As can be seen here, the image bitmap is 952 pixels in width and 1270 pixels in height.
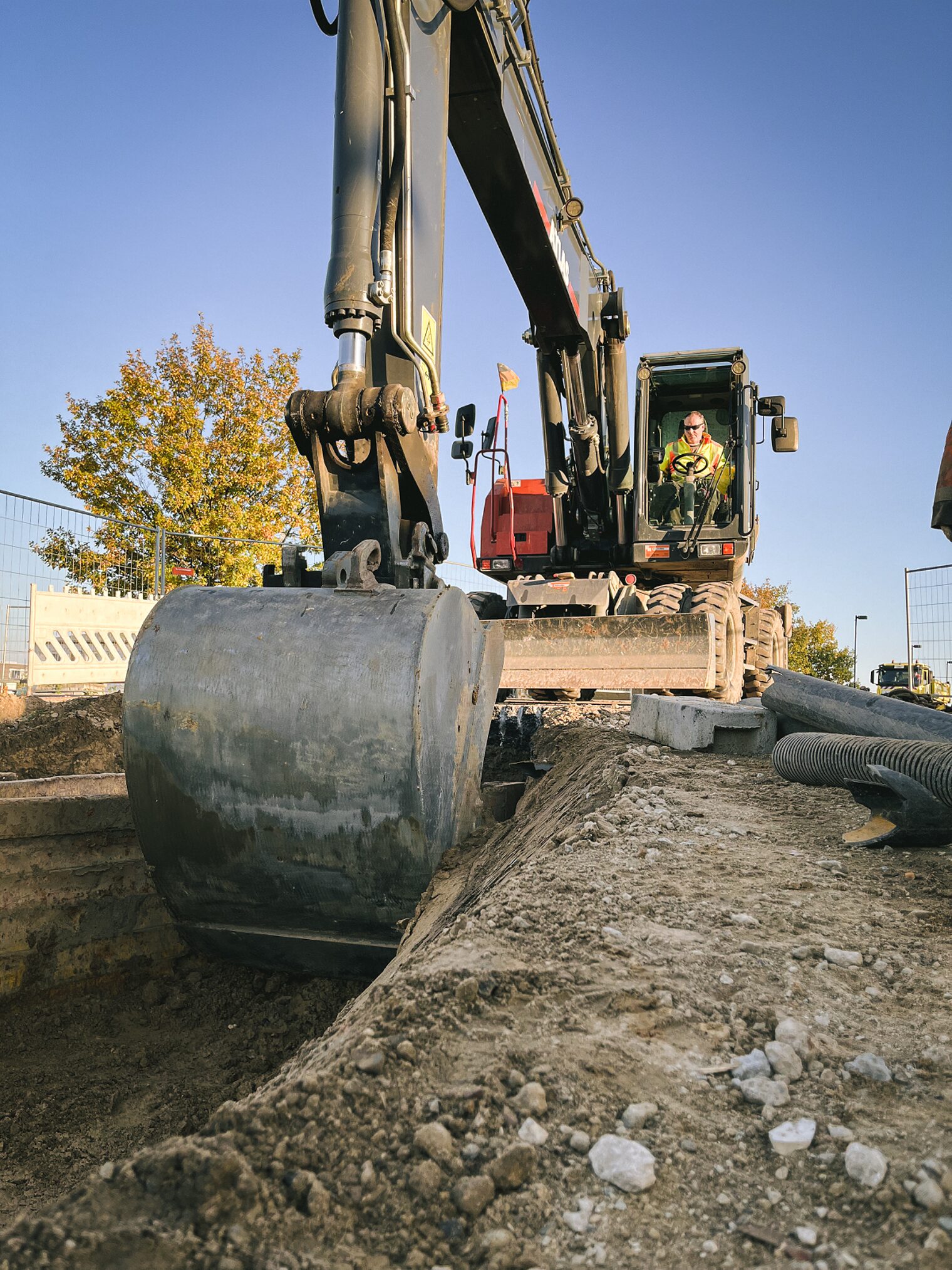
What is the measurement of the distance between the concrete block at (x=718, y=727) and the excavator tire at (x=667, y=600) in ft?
9.68

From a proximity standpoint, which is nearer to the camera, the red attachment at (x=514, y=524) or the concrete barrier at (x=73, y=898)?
A: the concrete barrier at (x=73, y=898)

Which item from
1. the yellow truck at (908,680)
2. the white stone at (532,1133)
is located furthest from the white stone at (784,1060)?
the yellow truck at (908,680)

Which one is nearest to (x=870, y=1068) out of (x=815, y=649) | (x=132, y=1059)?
(x=132, y=1059)

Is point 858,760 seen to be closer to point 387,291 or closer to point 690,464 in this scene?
point 387,291

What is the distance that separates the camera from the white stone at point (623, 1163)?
1.17 metres

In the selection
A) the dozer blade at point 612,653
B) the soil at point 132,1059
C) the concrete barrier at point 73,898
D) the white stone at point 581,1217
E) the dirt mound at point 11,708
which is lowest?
the soil at point 132,1059

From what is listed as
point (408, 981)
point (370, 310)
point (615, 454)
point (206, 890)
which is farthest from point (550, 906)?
point (615, 454)

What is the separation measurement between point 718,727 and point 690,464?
4604mm

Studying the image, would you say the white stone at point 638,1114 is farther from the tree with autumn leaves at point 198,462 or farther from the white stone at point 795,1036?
the tree with autumn leaves at point 198,462

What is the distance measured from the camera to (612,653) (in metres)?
7.64

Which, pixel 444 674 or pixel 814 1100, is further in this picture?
pixel 444 674

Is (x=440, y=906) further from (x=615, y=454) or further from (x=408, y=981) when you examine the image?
(x=615, y=454)

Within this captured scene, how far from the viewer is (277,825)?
2.56m

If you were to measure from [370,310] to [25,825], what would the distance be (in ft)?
8.33
